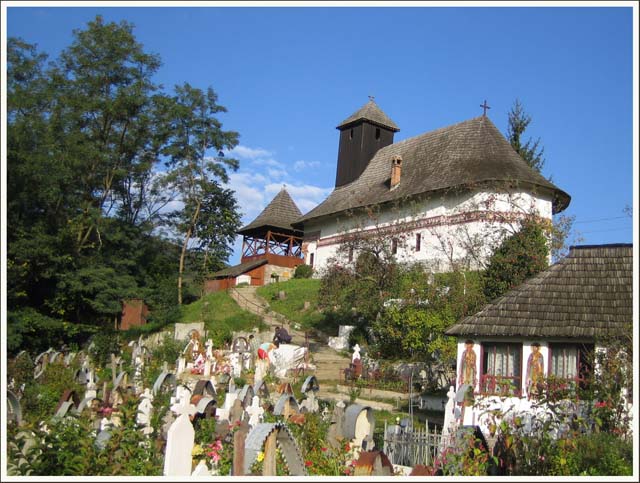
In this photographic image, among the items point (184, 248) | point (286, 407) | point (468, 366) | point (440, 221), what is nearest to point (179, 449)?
point (286, 407)

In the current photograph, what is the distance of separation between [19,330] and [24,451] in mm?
17642

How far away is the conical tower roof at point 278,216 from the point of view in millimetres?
44531

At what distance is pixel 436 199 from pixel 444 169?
1780mm

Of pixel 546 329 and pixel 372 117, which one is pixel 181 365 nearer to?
pixel 546 329

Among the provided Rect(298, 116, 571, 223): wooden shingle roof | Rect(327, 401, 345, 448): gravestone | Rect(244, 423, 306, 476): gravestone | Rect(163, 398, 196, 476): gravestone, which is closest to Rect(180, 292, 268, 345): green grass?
Rect(298, 116, 571, 223): wooden shingle roof

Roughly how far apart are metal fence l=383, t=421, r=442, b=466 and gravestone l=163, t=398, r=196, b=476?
4.13 m

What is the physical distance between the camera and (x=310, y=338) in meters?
27.4

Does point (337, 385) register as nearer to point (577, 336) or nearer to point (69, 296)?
point (577, 336)

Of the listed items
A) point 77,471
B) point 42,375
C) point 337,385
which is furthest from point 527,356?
point 42,375

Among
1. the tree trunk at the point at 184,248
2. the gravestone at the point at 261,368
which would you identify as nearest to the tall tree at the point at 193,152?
the tree trunk at the point at 184,248

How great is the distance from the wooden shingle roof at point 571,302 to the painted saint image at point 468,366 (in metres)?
0.41

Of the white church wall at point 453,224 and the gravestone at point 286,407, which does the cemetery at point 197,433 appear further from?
the white church wall at point 453,224

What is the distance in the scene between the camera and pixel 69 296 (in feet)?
92.1

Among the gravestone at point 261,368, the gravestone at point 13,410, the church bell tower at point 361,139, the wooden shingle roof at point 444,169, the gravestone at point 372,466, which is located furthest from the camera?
the church bell tower at point 361,139
